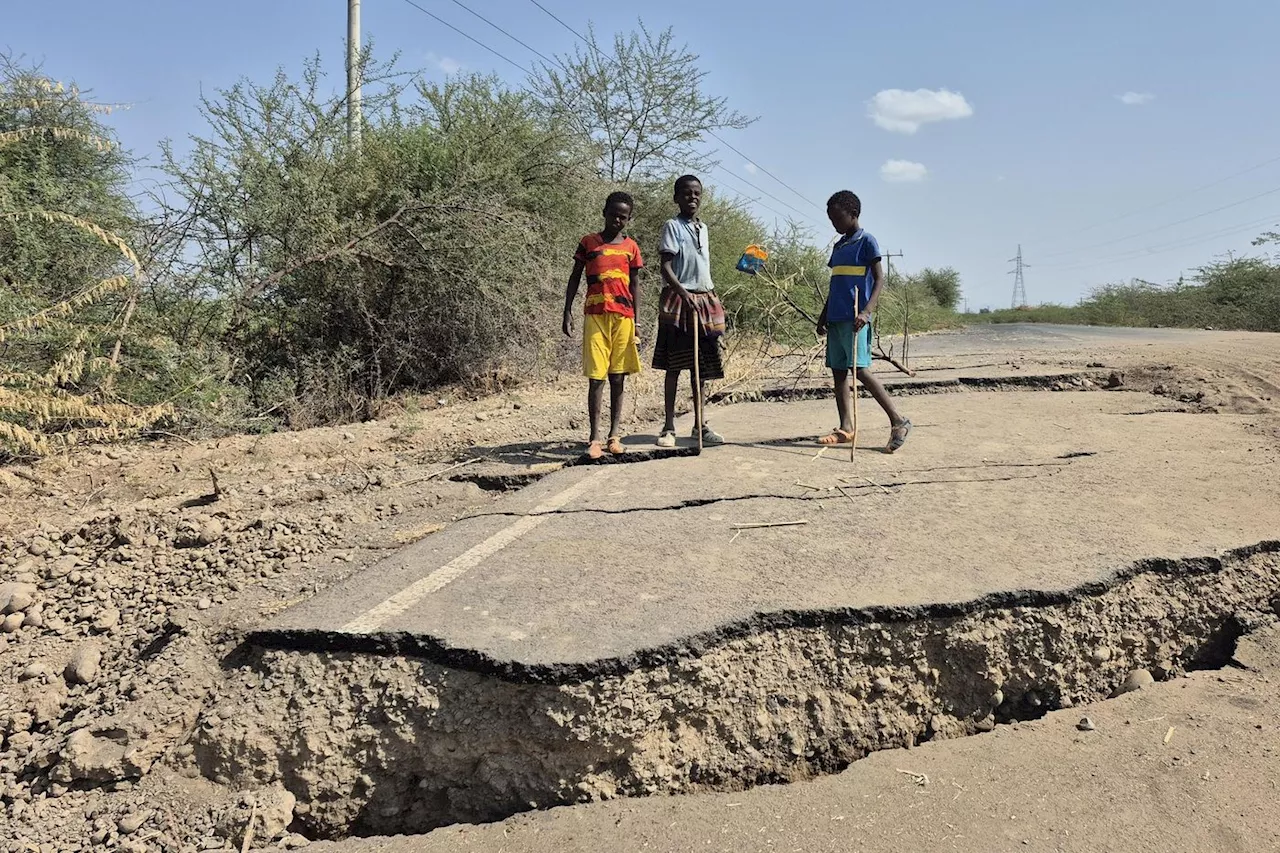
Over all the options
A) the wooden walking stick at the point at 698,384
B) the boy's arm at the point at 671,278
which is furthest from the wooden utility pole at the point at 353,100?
the wooden walking stick at the point at 698,384

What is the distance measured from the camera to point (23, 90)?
24.5 feet

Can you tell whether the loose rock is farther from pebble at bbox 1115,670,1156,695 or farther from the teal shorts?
the teal shorts

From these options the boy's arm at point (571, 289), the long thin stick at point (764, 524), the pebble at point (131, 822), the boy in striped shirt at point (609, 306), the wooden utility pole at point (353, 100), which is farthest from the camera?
the wooden utility pole at point (353, 100)

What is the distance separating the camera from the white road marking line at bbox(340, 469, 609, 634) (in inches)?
98.2

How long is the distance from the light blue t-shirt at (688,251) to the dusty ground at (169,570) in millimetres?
1409

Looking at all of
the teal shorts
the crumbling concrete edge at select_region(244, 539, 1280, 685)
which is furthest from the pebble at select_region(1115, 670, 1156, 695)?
the teal shorts

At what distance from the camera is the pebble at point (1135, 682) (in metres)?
2.66

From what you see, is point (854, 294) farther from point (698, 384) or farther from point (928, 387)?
point (928, 387)

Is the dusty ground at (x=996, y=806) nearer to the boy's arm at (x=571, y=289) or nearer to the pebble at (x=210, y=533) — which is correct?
the pebble at (x=210, y=533)

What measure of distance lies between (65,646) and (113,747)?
720 millimetres

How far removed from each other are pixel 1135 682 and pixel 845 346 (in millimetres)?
2678

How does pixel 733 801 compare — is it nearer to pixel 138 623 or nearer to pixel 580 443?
pixel 138 623

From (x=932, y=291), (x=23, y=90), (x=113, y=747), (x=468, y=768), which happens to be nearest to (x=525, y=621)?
(x=468, y=768)

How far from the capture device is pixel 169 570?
3.17 metres
